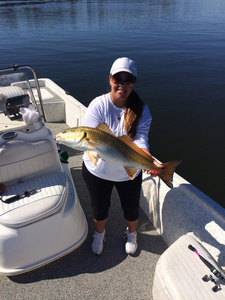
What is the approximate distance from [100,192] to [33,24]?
33.7 metres

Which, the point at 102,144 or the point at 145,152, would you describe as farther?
the point at 145,152

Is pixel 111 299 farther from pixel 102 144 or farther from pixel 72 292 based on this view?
pixel 102 144

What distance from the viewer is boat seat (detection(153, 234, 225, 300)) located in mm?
2014

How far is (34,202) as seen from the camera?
99.2 inches

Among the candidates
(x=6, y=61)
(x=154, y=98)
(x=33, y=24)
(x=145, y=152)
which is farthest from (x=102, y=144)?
(x=33, y=24)

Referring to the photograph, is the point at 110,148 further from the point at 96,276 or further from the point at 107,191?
the point at 96,276

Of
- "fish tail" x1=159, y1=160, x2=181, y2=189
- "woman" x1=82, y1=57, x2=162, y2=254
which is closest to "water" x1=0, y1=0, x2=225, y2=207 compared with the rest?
"fish tail" x1=159, y1=160, x2=181, y2=189

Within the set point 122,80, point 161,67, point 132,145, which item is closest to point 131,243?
point 132,145

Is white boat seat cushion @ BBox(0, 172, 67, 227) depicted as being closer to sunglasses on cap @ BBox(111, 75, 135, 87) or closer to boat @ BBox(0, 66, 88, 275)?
boat @ BBox(0, 66, 88, 275)

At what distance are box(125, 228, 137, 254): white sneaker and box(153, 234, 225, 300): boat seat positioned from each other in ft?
2.37

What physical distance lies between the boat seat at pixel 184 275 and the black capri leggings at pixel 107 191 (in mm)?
684

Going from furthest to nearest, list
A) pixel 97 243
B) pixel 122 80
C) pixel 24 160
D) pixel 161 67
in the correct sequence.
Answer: pixel 161 67
pixel 97 243
pixel 24 160
pixel 122 80

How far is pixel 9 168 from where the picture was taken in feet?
8.92

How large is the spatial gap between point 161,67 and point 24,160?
14195 mm
